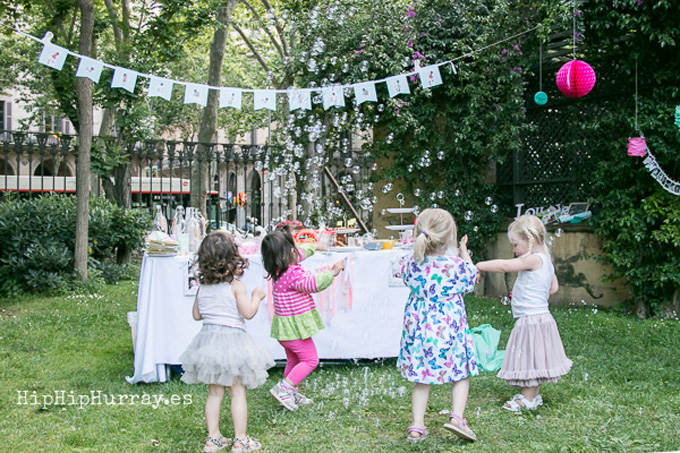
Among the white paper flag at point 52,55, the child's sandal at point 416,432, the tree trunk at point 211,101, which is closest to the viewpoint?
the child's sandal at point 416,432

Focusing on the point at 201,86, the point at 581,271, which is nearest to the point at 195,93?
the point at 201,86

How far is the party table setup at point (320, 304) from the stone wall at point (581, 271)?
3905mm

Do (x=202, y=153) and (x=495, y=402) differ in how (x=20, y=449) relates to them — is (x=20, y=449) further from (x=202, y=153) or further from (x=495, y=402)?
(x=202, y=153)

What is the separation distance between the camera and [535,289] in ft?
13.9

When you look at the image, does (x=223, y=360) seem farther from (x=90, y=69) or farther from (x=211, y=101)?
(x=211, y=101)

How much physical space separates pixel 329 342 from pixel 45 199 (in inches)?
289

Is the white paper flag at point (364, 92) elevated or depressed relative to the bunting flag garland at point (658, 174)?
elevated

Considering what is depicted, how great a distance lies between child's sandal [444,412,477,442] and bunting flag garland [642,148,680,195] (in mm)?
4813

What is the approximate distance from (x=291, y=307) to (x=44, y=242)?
22.9 ft

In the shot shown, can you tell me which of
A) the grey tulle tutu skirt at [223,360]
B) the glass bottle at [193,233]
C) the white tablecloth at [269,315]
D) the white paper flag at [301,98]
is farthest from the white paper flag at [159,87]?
the grey tulle tutu skirt at [223,360]

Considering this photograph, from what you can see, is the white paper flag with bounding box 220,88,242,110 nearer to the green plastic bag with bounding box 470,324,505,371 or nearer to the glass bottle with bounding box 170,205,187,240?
the glass bottle with bounding box 170,205,187,240

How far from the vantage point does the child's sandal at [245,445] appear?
139 inches

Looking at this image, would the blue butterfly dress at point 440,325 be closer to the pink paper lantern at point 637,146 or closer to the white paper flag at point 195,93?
the white paper flag at point 195,93

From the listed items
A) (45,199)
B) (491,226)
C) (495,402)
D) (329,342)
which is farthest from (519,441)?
(45,199)
